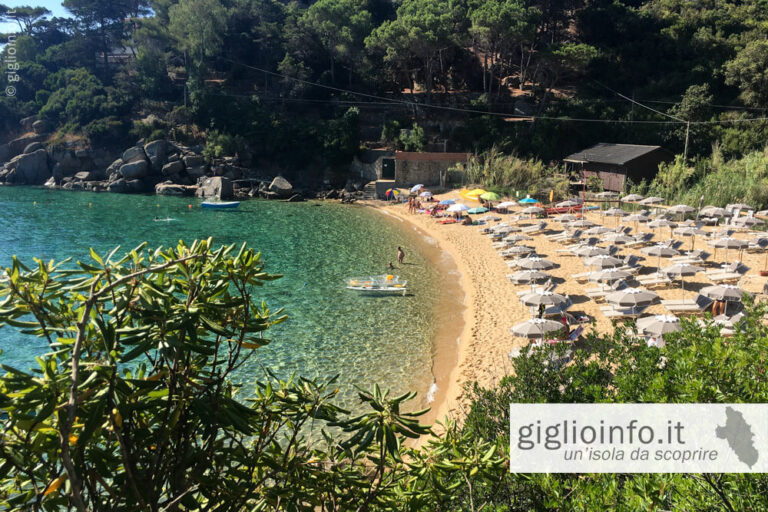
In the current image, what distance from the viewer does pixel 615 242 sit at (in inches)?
894

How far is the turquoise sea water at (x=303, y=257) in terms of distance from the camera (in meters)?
13.6

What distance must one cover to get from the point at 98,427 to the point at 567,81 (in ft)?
195

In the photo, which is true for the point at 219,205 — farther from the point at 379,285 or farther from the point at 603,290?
the point at 603,290

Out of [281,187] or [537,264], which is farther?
[281,187]

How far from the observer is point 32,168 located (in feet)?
179

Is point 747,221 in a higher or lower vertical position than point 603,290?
higher

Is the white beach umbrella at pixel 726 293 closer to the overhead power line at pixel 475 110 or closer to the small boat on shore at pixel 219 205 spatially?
the overhead power line at pixel 475 110

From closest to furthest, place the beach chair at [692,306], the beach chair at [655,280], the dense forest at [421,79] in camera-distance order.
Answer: the beach chair at [692,306]
the beach chair at [655,280]
the dense forest at [421,79]

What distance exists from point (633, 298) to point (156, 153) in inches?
1913

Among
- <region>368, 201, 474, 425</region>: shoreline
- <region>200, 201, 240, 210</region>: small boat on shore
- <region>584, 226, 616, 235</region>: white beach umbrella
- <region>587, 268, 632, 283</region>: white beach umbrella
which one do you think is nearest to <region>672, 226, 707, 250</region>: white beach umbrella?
<region>584, 226, 616, 235</region>: white beach umbrella

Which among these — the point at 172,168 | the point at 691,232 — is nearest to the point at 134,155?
the point at 172,168

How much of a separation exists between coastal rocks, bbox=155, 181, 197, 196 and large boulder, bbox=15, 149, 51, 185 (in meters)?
18.3

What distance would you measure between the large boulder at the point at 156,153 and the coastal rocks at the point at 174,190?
379 centimetres

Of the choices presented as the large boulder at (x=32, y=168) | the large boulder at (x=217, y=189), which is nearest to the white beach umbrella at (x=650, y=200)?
the large boulder at (x=217, y=189)
